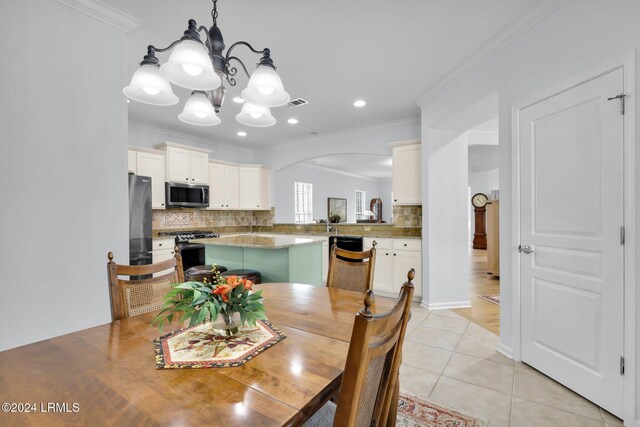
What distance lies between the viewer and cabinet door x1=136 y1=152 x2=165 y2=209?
438cm

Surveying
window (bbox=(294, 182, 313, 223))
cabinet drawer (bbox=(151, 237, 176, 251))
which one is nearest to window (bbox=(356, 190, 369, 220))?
window (bbox=(294, 182, 313, 223))

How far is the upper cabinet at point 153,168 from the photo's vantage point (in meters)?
4.31

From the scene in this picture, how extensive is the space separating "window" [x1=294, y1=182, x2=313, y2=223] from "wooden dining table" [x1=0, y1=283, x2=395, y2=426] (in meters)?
7.52

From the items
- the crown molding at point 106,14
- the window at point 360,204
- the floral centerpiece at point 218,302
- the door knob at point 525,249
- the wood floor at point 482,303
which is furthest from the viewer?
the window at point 360,204

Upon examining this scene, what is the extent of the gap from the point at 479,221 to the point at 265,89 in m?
9.52

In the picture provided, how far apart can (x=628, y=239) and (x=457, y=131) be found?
2410 mm

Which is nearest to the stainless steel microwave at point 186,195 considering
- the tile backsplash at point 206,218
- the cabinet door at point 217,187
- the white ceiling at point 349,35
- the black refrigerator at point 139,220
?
the cabinet door at point 217,187

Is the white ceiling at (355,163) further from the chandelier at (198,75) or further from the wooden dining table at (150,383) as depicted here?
the wooden dining table at (150,383)

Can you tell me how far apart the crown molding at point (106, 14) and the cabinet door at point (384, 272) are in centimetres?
377

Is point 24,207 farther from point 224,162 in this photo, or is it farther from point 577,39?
point 224,162

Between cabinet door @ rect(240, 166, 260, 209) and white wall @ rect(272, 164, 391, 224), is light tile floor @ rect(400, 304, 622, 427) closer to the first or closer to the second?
cabinet door @ rect(240, 166, 260, 209)

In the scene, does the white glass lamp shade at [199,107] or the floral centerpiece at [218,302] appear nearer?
the floral centerpiece at [218,302]

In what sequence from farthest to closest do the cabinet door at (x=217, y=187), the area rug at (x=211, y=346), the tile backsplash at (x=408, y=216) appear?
the cabinet door at (x=217, y=187) → the tile backsplash at (x=408, y=216) → the area rug at (x=211, y=346)

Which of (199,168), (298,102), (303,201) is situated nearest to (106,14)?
(298,102)
